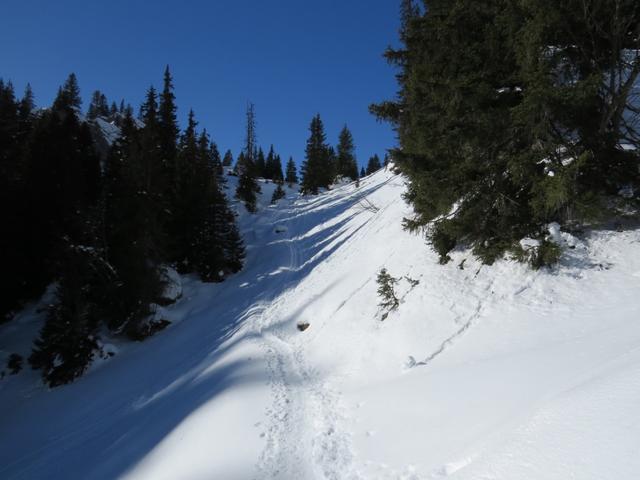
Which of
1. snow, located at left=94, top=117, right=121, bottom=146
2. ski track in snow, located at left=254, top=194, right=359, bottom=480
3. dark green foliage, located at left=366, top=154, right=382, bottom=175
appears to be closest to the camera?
ski track in snow, located at left=254, top=194, right=359, bottom=480

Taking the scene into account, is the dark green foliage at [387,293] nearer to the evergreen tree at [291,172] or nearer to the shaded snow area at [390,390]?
the shaded snow area at [390,390]

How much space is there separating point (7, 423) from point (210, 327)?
27.7 feet

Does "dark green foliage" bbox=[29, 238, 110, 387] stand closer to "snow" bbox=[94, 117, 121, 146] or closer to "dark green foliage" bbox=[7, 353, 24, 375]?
"dark green foliage" bbox=[7, 353, 24, 375]

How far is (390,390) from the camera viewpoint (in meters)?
7.49

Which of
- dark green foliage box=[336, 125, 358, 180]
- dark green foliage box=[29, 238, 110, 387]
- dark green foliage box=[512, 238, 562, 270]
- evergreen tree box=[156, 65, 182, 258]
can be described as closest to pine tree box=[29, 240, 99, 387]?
dark green foliage box=[29, 238, 110, 387]

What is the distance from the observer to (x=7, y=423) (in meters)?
14.1

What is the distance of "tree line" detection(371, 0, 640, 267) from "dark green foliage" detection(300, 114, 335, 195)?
45.8 m

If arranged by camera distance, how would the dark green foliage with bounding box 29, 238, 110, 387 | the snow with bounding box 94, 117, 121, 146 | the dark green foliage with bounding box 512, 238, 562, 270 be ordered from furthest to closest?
1. the snow with bounding box 94, 117, 121, 146
2. the dark green foliage with bounding box 29, 238, 110, 387
3. the dark green foliage with bounding box 512, 238, 562, 270

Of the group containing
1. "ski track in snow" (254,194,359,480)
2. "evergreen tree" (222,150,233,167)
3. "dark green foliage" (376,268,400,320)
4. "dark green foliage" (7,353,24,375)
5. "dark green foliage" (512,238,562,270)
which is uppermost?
"evergreen tree" (222,150,233,167)

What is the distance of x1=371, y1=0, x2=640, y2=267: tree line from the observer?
7.78m

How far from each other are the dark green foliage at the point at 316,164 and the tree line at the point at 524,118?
45833mm

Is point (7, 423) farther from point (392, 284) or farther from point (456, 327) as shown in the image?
point (456, 327)

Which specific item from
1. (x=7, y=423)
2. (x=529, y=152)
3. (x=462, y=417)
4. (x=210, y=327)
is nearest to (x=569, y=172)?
(x=529, y=152)

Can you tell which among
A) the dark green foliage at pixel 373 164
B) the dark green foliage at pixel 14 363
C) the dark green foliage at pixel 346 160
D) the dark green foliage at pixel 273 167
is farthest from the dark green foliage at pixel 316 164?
the dark green foliage at pixel 14 363
